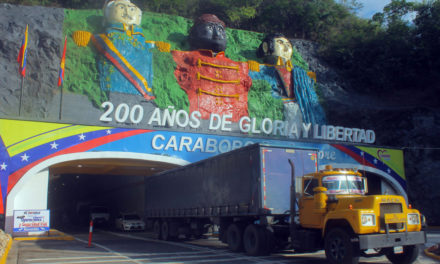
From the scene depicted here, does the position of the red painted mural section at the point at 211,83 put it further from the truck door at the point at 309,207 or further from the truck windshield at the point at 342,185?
the truck windshield at the point at 342,185

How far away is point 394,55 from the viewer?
137ft

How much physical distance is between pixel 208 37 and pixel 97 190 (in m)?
23.4

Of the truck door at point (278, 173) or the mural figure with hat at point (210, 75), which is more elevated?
the mural figure with hat at point (210, 75)

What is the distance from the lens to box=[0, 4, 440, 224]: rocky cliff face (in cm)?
2781

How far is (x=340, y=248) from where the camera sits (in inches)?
441

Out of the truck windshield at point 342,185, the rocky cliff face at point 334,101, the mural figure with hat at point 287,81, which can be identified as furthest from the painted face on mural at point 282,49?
the truck windshield at point 342,185

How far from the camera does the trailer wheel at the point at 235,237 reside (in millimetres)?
15000

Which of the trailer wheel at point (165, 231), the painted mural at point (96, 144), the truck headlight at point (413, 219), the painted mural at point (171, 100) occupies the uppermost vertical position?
the painted mural at point (171, 100)

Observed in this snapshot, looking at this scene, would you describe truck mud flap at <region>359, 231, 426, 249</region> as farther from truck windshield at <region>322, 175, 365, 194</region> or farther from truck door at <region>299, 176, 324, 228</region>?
truck windshield at <region>322, 175, 365, 194</region>

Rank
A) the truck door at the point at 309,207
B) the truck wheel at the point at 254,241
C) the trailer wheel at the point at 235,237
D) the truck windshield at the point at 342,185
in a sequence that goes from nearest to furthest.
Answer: the truck door at the point at 309,207 < the truck windshield at the point at 342,185 < the truck wheel at the point at 254,241 < the trailer wheel at the point at 235,237

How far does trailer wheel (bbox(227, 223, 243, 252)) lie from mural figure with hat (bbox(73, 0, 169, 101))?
16180 millimetres

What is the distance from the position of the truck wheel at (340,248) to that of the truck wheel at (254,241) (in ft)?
8.54

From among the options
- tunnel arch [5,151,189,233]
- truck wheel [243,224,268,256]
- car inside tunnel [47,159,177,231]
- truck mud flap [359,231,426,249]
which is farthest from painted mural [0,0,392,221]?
truck mud flap [359,231,426,249]

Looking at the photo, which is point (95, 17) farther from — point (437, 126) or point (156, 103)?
point (437, 126)
